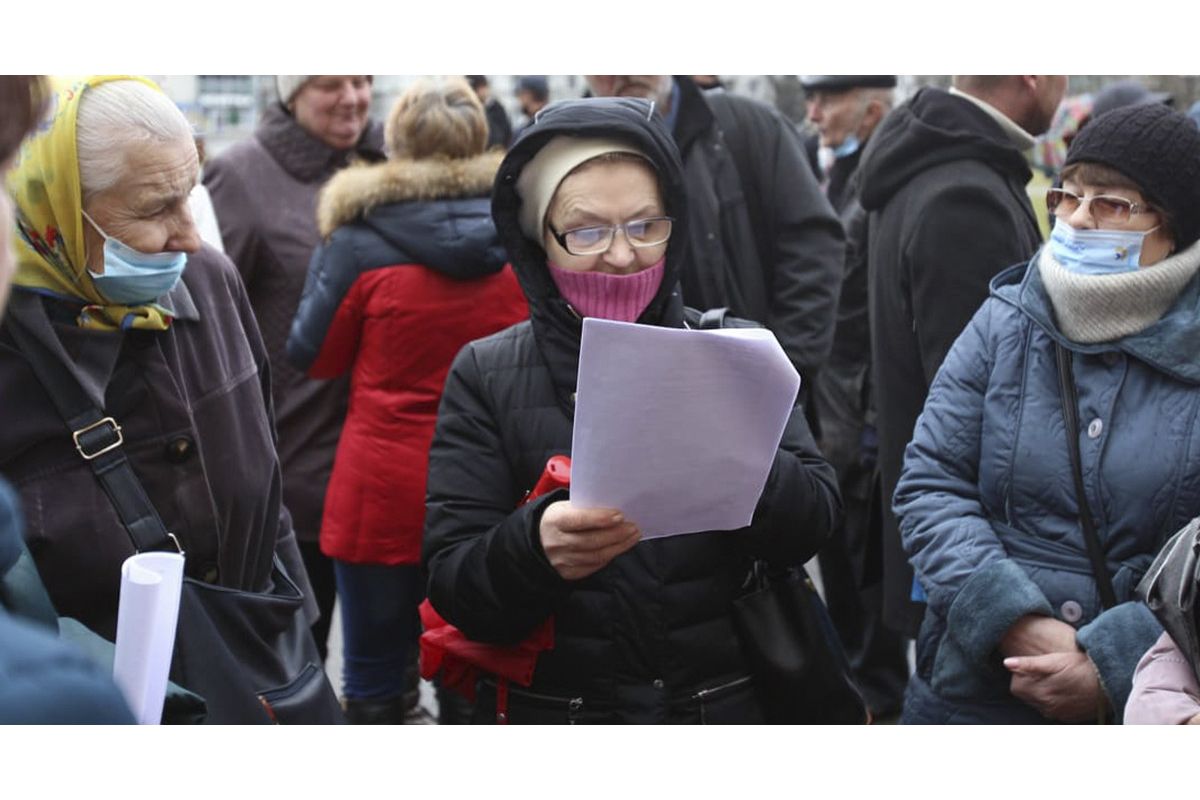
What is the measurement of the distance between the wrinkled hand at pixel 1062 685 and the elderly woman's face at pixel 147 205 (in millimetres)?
1741

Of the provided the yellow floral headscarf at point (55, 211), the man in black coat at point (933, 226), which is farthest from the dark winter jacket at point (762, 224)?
the yellow floral headscarf at point (55, 211)

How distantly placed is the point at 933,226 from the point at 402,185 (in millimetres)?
1533

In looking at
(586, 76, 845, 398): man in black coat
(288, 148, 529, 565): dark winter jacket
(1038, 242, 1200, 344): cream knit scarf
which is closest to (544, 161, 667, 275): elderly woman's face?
A: (1038, 242, 1200, 344): cream knit scarf

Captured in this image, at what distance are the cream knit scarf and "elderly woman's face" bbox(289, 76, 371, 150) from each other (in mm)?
2928

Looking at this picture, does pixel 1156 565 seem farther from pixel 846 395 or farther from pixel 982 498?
pixel 846 395

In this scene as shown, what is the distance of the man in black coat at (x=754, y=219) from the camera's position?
182 inches

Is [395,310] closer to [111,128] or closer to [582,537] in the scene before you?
[111,128]

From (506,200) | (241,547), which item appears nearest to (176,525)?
(241,547)

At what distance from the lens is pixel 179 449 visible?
2.71 metres

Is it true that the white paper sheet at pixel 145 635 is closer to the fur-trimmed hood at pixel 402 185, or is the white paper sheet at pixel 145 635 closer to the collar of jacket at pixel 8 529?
the collar of jacket at pixel 8 529

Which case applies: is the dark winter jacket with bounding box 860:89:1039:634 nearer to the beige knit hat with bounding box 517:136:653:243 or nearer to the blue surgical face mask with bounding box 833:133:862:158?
the beige knit hat with bounding box 517:136:653:243

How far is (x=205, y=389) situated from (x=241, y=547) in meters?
0.31

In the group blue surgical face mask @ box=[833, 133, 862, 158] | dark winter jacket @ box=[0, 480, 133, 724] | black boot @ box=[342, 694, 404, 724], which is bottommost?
black boot @ box=[342, 694, 404, 724]

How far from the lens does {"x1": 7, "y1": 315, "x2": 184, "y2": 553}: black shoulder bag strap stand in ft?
8.25
